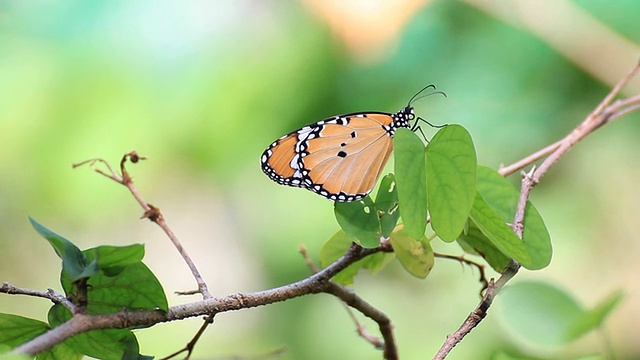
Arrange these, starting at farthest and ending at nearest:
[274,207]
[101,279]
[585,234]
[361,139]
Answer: [274,207], [585,234], [361,139], [101,279]

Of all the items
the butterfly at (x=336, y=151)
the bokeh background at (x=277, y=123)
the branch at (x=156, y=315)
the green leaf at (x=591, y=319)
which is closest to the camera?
the branch at (x=156, y=315)

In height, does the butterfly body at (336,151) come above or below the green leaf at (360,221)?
above

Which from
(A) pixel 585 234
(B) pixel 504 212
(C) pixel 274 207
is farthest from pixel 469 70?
(B) pixel 504 212

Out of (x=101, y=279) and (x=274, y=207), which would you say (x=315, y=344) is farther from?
(x=101, y=279)

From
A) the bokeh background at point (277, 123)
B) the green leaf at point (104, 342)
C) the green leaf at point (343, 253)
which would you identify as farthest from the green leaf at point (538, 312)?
the bokeh background at point (277, 123)

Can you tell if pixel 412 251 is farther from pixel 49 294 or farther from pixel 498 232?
pixel 49 294

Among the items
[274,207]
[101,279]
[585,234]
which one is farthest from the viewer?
[274,207]

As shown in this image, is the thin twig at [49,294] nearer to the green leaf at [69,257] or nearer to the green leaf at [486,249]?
the green leaf at [69,257]
